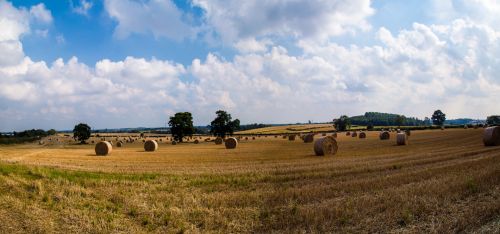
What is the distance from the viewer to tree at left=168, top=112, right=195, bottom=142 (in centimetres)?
9369

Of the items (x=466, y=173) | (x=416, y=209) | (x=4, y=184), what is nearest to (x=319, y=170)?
(x=466, y=173)

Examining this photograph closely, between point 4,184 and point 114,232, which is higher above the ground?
point 4,184

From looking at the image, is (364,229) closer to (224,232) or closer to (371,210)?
(371,210)

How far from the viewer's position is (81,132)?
102438 millimetres

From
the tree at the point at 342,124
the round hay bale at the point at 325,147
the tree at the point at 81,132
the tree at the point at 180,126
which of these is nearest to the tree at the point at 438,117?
the tree at the point at 342,124

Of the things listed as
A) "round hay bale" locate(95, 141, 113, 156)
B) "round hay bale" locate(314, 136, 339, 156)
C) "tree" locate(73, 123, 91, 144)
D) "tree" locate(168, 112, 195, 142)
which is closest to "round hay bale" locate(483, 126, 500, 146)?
"round hay bale" locate(314, 136, 339, 156)

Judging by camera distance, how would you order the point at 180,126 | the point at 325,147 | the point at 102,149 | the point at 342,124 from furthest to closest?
the point at 342,124 → the point at 180,126 → the point at 102,149 → the point at 325,147

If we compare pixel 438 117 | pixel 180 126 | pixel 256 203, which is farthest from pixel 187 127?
pixel 438 117

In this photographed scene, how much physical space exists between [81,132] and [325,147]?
3422 inches

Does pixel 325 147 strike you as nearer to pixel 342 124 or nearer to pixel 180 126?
pixel 180 126

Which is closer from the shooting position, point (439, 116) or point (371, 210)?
point (371, 210)

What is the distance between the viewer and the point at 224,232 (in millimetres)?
9594

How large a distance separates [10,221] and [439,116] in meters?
160

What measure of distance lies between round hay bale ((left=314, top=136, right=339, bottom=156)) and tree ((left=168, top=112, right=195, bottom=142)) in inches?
2587
